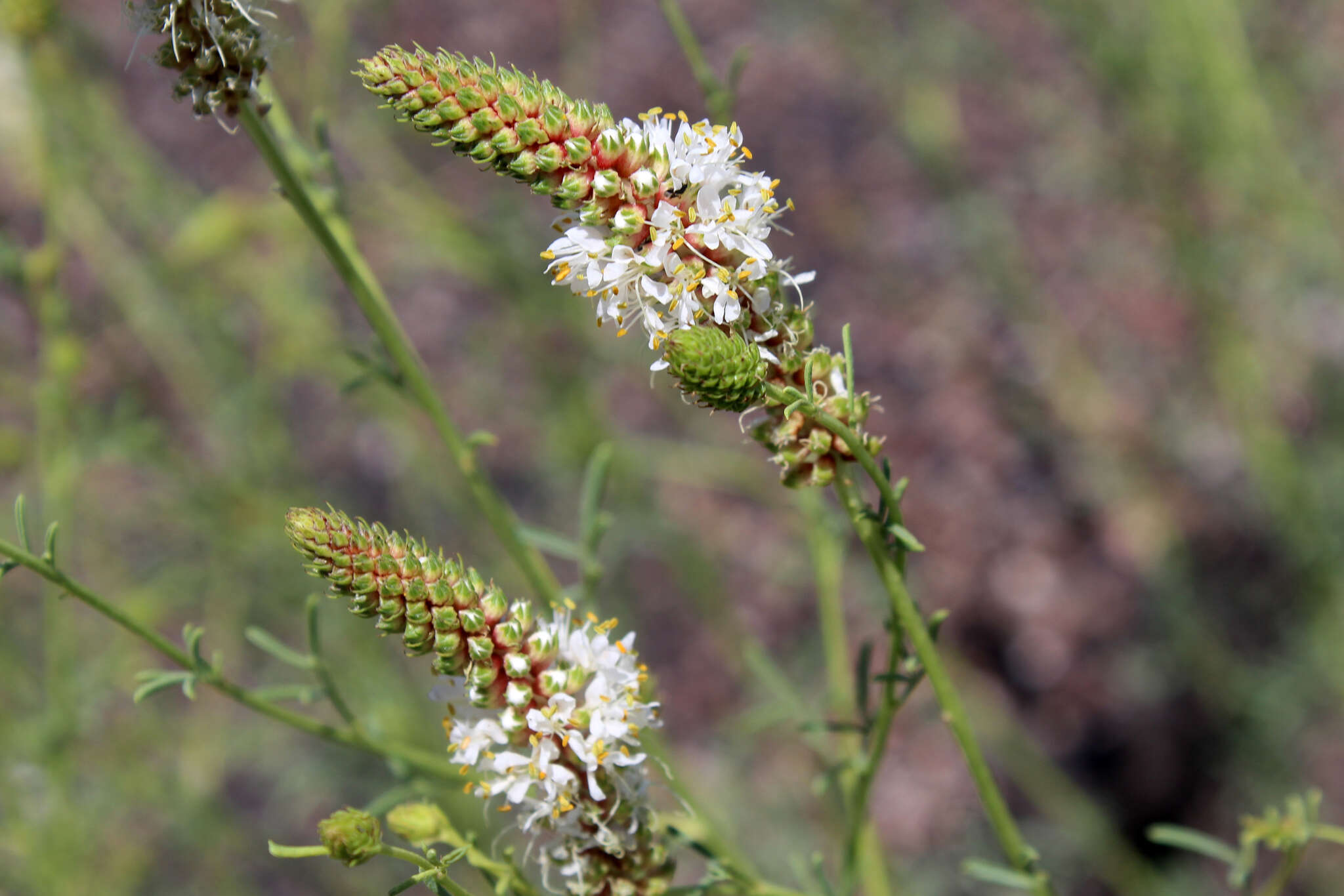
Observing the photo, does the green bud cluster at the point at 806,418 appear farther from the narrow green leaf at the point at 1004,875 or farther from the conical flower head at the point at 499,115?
the narrow green leaf at the point at 1004,875

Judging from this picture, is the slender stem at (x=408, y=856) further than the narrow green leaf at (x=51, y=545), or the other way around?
the narrow green leaf at (x=51, y=545)

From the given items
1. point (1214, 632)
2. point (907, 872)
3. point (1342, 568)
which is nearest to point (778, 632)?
point (907, 872)

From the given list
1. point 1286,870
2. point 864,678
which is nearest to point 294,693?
point 864,678

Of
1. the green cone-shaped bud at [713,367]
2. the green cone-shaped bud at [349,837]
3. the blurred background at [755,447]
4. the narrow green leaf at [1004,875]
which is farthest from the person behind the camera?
the blurred background at [755,447]

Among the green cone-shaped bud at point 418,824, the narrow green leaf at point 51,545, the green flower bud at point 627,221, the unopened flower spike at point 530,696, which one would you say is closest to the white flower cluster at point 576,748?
the unopened flower spike at point 530,696

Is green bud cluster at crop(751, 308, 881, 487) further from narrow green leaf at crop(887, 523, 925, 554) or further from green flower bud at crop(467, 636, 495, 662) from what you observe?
green flower bud at crop(467, 636, 495, 662)

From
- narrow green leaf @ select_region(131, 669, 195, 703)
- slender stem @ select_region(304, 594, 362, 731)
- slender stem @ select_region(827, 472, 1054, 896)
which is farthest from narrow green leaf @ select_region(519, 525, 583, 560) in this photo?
slender stem @ select_region(827, 472, 1054, 896)
